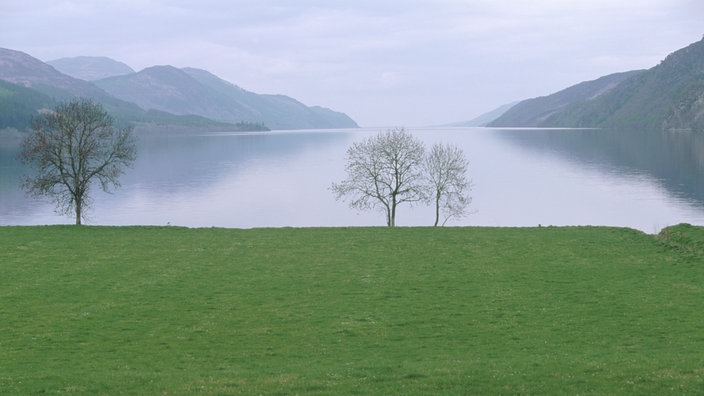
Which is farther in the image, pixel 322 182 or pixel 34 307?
pixel 322 182

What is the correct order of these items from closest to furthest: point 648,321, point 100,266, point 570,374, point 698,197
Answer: point 570,374, point 648,321, point 100,266, point 698,197

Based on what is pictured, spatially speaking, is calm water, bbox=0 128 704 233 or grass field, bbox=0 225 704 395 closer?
grass field, bbox=0 225 704 395

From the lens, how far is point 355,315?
3378cm

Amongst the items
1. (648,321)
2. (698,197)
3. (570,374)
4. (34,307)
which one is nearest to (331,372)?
(570,374)

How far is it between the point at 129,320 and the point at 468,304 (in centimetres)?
1827

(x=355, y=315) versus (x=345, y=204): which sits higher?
(x=345, y=204)

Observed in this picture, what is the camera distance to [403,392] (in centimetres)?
2016

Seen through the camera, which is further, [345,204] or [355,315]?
[345,204]

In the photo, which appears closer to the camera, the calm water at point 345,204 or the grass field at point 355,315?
the grass field at point 355,315

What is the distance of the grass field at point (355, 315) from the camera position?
71.9 feet

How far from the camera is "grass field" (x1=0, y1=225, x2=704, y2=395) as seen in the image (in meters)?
21.9

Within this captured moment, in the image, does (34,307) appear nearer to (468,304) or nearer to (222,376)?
(222,376)

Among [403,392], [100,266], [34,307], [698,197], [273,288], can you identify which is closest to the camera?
[403,392]

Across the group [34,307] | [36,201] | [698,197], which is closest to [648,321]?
[34,307]
